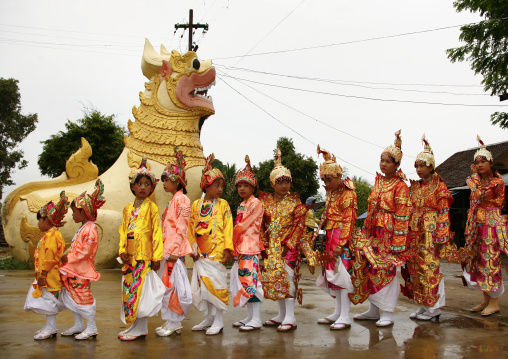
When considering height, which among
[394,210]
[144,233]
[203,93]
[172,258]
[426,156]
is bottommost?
[172,258]

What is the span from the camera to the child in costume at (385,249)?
5.02 m

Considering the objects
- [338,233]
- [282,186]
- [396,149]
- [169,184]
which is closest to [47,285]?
[169,184]

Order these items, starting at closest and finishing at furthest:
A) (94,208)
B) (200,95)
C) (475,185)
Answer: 1. (94,208)
2. (475,185)
3. (200,95)

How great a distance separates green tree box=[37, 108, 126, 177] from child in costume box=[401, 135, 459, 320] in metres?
14.7

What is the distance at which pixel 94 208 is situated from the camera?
4633mm

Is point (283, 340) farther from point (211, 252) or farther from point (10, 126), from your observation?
point (10, 126)

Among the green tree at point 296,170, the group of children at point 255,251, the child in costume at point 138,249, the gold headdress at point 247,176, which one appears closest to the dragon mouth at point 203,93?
the group of children at point 255,251

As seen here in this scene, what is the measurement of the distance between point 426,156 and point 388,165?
1.97 ft

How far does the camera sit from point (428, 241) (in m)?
5.31

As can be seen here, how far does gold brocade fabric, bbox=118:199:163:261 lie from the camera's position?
14.5 feet

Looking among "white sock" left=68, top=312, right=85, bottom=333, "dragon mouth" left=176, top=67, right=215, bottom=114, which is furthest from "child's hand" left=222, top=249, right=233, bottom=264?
"dragon mouth" left=176, top=67, right=215, bottom=114

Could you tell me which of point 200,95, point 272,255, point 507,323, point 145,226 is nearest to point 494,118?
point 200,95

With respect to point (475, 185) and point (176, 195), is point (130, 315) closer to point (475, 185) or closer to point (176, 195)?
point (176, 195)

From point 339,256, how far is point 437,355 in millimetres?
1458
